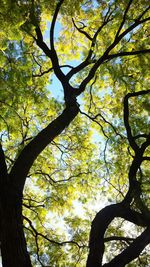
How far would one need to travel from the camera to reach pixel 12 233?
4789mm

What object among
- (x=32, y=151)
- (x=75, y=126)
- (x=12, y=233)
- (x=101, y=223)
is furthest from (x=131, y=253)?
(x=75, y=126)

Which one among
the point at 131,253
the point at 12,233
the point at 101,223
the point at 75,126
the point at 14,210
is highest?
the point at 75,126

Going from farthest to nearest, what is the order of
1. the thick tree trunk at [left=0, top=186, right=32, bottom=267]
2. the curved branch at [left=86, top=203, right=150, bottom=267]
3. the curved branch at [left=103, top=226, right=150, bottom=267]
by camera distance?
the curved branch at [left=86, top=203, right=150, bottom=267], the curved branch at [left=103, top=226, right=150, bottom=267], the thick tree trunk at [left=0, top=186, right=32, bottom=267]

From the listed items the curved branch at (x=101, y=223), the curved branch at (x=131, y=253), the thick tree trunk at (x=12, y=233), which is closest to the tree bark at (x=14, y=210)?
the thick tree trunk at (x=12, y=233)

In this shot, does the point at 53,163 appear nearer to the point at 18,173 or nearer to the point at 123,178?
the point at 123,178

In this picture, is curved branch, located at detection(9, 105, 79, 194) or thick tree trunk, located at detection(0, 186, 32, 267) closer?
thick tree trunk, located at detection(0, 186, 32, 267)

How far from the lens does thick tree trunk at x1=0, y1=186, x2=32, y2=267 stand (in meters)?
4.60

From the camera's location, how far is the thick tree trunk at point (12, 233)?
460cm

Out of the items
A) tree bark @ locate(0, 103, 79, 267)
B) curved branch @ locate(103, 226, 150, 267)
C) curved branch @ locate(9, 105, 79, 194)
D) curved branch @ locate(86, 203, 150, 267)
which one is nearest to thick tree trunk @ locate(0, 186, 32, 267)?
tree bark @ locate(0, 103, 79, 267)

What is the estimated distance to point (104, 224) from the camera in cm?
592

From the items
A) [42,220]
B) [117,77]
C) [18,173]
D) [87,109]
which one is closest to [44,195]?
[42,220]

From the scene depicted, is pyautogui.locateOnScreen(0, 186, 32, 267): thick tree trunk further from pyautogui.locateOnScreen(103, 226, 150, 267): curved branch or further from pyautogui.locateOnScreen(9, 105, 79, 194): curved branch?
pyautogui.locateOnScreen(103, 226, 150, 267): curved branch

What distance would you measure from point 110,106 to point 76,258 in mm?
5488

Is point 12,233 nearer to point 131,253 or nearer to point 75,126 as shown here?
point 131,253
